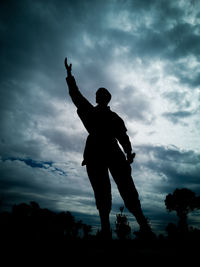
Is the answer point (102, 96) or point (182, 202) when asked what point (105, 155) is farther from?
point (182, 202)

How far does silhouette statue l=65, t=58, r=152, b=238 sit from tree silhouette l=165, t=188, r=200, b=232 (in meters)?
39.1

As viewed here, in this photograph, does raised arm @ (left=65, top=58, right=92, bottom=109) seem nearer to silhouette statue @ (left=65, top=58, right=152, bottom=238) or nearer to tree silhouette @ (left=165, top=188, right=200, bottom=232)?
silhouette statue @ (left=65, top=58, right=152, bottom=238)

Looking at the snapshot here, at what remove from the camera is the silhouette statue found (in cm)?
373

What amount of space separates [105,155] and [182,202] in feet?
134

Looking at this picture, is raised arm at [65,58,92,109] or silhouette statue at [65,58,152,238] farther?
raised arm at [65,58,92,109]

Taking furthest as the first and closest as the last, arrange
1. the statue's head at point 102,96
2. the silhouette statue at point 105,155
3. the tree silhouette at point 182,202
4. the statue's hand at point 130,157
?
the tree silhouette at point 182,202
the statue's head at point 102,96
the statue's hand at point 130,157
the silhouette statue at point 105,155

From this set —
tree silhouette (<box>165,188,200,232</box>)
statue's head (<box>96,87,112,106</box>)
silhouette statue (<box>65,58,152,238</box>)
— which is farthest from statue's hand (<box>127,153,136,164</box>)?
tree silhouette (<box>165,188,200,232</box>)

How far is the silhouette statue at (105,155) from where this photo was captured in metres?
3.73

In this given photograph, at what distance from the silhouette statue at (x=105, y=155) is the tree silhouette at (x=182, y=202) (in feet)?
128

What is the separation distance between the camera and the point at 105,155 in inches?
160

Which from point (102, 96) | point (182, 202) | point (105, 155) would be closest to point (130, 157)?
point (105, 155)

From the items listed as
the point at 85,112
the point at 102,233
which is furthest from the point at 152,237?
the point at 85,112

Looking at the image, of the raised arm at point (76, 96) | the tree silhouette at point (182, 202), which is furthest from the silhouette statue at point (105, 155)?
the tree silhouette at point (182, 202)

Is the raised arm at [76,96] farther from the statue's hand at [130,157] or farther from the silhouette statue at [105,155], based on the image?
the statue's hand at [130,157]
